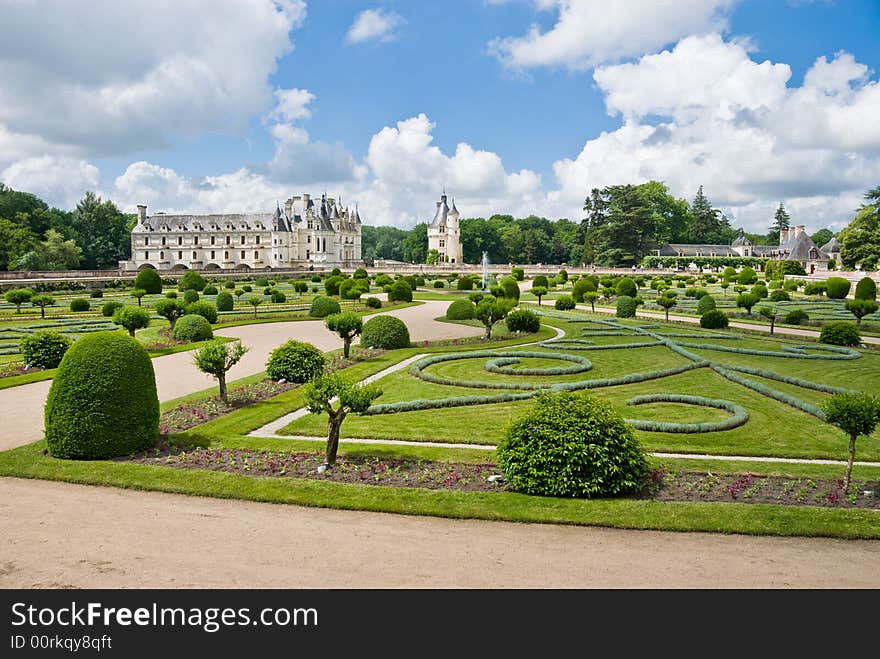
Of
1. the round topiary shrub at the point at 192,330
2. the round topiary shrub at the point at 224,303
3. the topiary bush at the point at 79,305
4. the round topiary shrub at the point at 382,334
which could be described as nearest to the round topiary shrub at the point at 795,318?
the round topiary shrub at the point at 382,334

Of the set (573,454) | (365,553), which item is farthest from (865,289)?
(365,553)

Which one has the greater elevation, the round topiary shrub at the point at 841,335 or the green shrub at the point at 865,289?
the green shrub at the point at 865,289

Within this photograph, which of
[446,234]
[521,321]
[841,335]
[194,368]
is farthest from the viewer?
[446,234]

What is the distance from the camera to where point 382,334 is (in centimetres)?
2197

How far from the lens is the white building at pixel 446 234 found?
111625mm

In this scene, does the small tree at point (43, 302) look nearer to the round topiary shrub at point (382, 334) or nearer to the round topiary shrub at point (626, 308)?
the round topiary shrub at point (382, 334)

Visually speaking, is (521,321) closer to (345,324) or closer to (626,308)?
(345,324)

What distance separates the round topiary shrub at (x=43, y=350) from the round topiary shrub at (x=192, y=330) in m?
5.73

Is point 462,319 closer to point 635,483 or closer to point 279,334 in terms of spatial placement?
point 279,334

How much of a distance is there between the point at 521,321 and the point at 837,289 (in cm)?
3018

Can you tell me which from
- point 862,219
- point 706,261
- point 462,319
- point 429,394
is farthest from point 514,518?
point 706,261

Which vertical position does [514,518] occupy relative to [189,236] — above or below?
below

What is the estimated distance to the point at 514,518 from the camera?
7.73 metres
